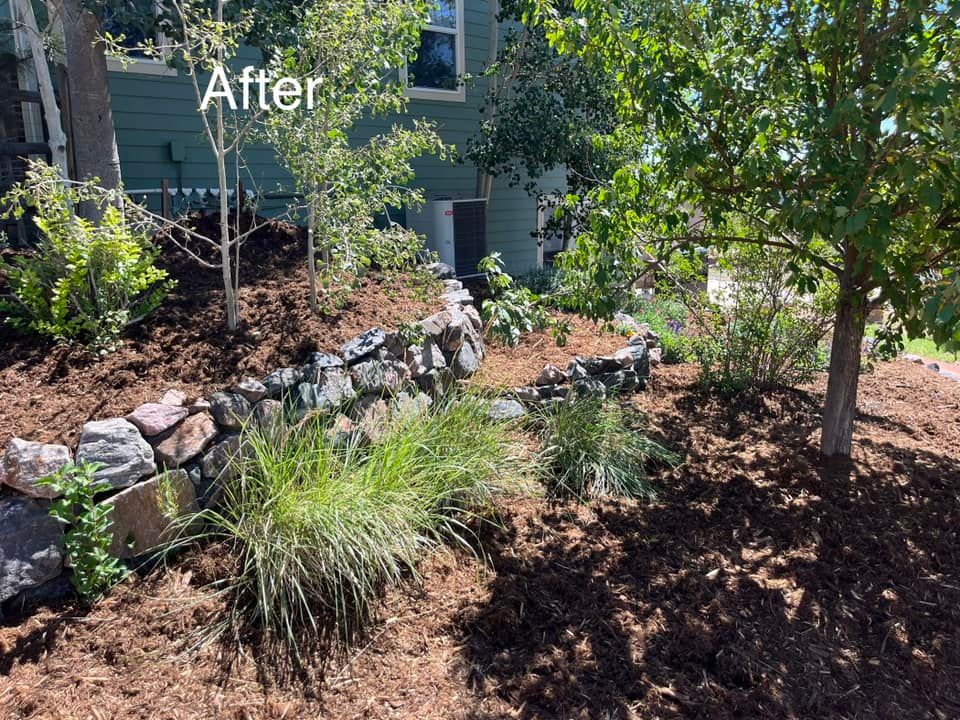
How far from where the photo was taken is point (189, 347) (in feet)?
12.3

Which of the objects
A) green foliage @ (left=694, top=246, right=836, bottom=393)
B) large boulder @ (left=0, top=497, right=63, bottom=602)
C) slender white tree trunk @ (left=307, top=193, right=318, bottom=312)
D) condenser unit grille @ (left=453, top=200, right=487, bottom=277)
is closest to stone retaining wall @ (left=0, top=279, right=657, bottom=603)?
large boulder @ (left=0, top=497, right=63, bottom=602)

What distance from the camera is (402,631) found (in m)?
2.85

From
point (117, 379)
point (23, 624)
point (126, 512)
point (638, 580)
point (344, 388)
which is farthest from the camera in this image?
point (344, 388)

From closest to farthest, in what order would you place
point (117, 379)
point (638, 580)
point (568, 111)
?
point (638, 580) → point (117, 379) → point (568, 111)

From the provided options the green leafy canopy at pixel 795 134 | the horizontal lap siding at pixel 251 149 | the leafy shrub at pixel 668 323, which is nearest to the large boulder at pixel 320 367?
the green leafy canopy at pixel 795 134

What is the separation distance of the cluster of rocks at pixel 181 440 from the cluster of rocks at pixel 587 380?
492mm

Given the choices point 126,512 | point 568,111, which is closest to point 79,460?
point 126,512

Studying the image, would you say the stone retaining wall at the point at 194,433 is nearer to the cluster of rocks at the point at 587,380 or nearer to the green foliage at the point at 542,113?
the cluster of rocks at the point at 587,380

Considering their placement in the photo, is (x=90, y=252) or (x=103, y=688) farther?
(x=90, y=252)

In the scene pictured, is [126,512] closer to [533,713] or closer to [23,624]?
[23,624]

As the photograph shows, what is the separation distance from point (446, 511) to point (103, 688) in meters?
1.59

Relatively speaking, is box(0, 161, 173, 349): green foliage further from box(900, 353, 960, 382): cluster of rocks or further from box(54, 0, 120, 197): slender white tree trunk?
box(900, 353, 960, 382): cluster of rocks

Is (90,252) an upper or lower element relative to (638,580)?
upper

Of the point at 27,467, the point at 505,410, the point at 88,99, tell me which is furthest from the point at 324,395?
the point at 88,99
